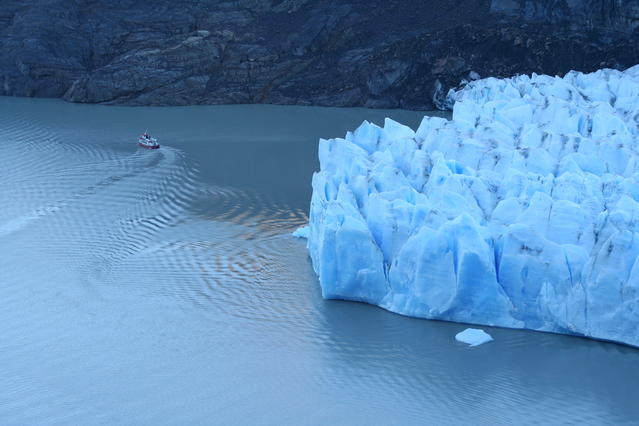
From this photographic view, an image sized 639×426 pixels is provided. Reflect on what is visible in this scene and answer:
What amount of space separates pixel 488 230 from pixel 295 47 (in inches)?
804

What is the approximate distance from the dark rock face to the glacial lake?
1218 centimetres

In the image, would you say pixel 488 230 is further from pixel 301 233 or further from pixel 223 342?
pixel 301 233

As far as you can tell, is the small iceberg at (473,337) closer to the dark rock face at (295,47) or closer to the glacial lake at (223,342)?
the glacial lake at (223,342)

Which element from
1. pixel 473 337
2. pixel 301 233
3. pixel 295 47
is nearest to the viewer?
pixel 473 337

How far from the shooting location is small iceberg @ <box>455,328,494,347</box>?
322 inches

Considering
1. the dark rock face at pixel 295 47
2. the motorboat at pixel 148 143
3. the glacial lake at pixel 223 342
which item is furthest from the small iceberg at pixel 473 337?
the dark rock face at pixel 295 47

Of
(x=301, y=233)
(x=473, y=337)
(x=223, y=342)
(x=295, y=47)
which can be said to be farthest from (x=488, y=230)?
(x=295, y=47)

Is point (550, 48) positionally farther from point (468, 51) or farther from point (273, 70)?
point (273, 70)

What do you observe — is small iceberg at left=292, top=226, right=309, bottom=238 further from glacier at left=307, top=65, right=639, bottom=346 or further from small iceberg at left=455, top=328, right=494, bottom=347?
small iceberg at left=455, top=328, right=494, bottom=347

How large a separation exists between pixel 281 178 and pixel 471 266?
314 inches

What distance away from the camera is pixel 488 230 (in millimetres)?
8570

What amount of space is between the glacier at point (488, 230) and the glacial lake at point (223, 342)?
282 millimetres

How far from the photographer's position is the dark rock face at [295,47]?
24891 millimetres

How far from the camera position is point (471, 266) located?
27.3ft
